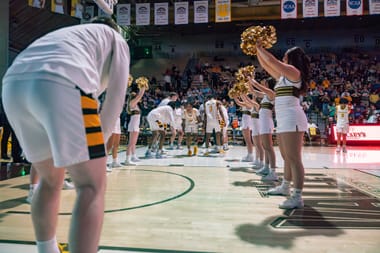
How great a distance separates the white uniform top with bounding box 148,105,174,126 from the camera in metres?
8.88

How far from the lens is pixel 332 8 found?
12391 mm

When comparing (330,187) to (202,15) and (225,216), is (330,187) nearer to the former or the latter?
(225,216)

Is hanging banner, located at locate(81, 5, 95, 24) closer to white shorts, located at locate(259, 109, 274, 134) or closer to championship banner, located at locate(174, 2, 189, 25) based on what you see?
championship banner, located at locate(174, 2, 189, 25)

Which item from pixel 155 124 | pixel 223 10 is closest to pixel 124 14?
pixel 223 10

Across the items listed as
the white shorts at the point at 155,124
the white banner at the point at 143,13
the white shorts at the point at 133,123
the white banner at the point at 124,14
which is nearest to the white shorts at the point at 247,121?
the white shorts at the point at 155,124

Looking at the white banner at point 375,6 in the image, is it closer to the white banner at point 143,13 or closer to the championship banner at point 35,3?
the white banner at point 143,13

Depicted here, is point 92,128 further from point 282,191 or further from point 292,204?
point 282,191

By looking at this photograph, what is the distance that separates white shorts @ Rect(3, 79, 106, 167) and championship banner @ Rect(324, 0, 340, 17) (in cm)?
1312

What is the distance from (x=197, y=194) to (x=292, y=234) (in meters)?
1.68

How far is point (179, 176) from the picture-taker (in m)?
5.58

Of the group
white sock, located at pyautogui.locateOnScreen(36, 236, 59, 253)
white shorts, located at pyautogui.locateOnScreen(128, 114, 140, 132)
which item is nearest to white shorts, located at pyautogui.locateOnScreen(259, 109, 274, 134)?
white shorts, located at pyautogui.locateOnScreen(128, 114, 140, 132)

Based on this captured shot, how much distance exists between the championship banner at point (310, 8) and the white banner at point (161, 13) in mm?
5493

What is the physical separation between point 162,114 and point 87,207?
7.77 metres

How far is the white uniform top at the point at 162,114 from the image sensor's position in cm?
888
